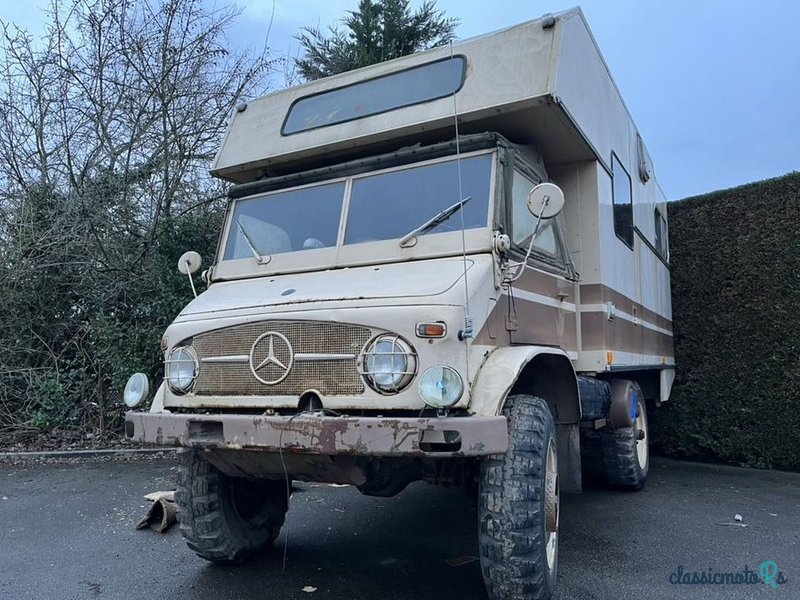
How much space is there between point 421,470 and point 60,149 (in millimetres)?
8432

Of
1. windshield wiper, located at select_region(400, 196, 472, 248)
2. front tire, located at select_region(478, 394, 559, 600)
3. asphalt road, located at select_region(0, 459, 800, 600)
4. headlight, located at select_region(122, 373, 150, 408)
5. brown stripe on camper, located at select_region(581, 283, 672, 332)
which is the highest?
windshield wiper, located at select_region(400, 196, 472, 248)

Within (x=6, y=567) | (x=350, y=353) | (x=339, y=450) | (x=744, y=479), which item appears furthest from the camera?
(x=744, y=479)

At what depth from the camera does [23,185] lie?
29.8ft

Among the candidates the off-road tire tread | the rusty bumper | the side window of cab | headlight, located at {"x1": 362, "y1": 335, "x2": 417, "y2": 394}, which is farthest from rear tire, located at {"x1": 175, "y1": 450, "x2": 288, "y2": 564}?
the off-road tire tread

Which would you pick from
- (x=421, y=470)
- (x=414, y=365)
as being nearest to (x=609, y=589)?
(x=421, y=470)

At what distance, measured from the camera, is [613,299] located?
5.10 metres

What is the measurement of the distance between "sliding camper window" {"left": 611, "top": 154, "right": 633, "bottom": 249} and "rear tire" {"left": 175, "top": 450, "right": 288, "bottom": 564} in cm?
364

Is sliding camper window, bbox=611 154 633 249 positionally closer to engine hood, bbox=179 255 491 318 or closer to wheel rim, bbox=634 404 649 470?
wheel rim, bbox=634 404 649 470

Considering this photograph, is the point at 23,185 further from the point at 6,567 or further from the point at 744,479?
the point at 744,479

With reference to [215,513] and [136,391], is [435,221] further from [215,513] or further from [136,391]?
[215,513]

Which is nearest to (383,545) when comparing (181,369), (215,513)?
(215,513)

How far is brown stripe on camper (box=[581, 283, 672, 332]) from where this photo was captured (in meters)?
4.74

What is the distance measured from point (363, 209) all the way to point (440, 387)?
5.18ft

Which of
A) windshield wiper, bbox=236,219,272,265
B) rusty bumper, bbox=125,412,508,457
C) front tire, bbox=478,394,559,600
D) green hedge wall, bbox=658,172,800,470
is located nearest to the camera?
rusty bumper, bbox=125,412,508,457
